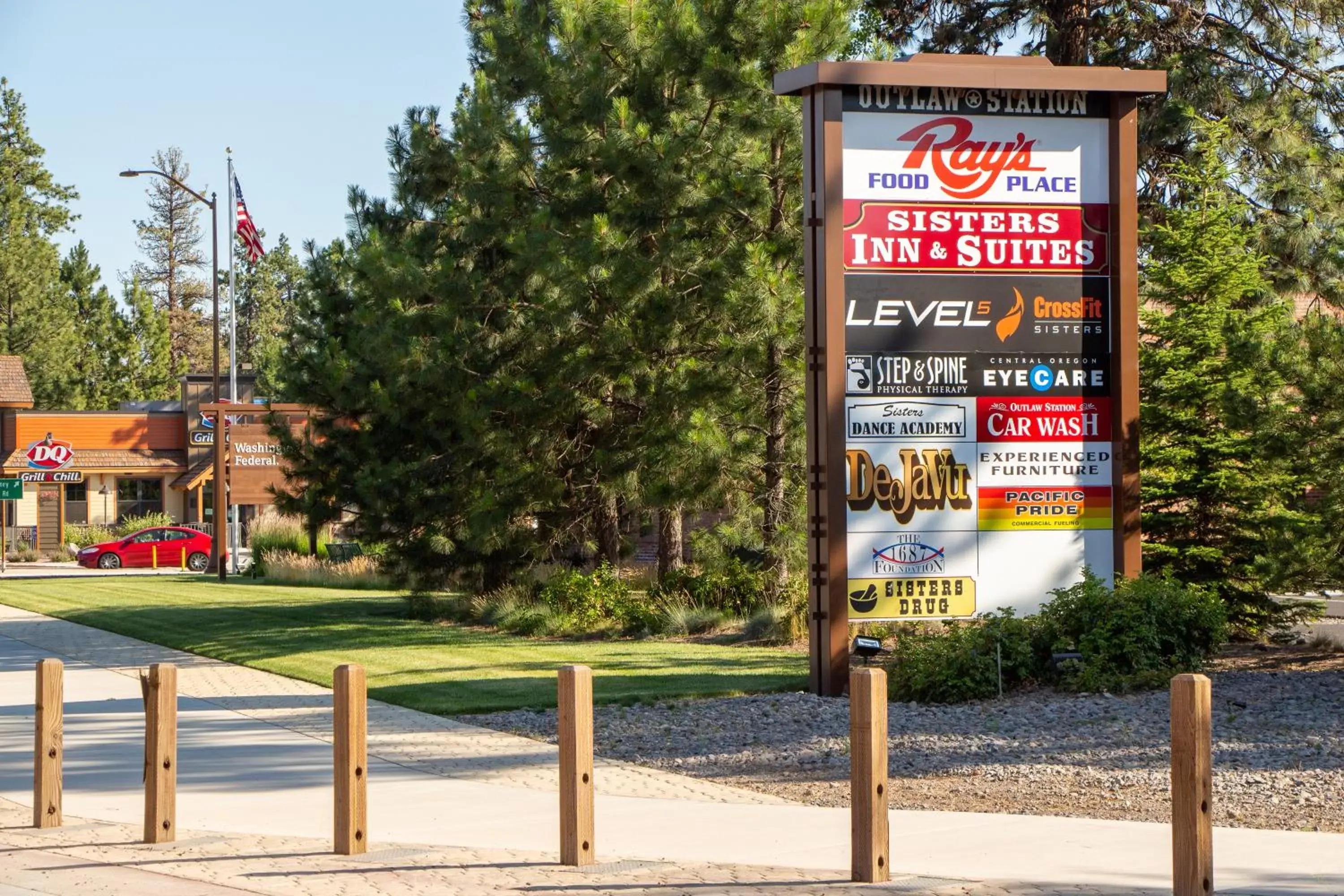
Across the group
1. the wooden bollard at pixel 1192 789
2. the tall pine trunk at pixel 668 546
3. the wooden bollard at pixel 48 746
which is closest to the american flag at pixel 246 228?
the tall pine trunk at pixel 668 546

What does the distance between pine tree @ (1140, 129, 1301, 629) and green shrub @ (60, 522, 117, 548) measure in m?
42.6

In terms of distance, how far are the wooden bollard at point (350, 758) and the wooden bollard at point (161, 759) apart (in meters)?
1.05

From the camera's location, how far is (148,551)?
44.3m

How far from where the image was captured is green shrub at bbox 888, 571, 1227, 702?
12648 mm

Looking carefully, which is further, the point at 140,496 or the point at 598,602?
the point at 140,496

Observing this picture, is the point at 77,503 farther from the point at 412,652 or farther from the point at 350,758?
the point at 350,758

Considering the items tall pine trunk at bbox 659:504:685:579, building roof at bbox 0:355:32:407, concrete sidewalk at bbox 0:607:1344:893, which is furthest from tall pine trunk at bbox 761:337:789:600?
building roof at bbox 0:355:32:407

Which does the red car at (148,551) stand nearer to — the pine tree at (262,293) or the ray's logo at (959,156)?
the ray's logo at (959,156)

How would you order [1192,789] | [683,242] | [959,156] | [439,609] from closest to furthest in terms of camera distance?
[1192,789] → [959,156] → [683,242] → [439,609]

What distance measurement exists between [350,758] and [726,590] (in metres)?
12.8

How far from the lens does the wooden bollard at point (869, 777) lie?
6.79 m

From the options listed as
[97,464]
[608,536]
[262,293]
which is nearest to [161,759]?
[608,536]

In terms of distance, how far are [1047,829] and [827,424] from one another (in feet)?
18.9

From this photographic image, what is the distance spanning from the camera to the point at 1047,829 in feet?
26.9
